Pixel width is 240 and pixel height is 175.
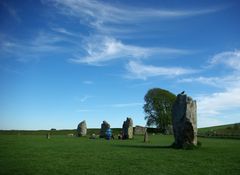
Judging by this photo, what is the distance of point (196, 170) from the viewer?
37.0 ft

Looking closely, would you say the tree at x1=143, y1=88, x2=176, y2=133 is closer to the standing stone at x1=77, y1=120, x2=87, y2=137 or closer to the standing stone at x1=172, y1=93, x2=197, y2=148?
the standing stone at x1=77, y1=120, x2=87, y2=137

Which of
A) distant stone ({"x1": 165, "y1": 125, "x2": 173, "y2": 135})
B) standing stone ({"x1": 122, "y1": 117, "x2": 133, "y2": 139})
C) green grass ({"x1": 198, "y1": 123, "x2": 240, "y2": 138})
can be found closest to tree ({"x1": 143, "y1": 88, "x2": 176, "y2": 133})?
distant stone ({"x1": 165, "y1": 125, "x2": 173, "y2": 135})

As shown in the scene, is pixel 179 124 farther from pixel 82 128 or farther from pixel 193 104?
pixel 82 128

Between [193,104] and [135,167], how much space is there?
10868mm

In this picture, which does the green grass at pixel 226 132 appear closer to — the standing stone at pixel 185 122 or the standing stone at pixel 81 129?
the standing stone at pixel 81 129

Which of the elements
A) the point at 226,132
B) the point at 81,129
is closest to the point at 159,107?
the point at 226,132

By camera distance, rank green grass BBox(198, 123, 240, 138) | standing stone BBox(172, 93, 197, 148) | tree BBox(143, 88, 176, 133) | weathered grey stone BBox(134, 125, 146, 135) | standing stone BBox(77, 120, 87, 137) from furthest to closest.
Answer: tree BBox(143, 88, 176, 133)
weathered grey stone BBox(134, 125, 146, 135)
standing stone BBox(77, 120, 87, 137)
green grass BBox(198, 123, 240, 138)
standing stone BBox(172, 93, 197, 148)

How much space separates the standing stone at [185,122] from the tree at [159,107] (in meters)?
49.9

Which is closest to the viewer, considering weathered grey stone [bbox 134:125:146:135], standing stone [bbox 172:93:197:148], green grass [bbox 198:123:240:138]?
standing stone [bbox 172:93:197:148]

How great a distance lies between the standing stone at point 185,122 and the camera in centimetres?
2095

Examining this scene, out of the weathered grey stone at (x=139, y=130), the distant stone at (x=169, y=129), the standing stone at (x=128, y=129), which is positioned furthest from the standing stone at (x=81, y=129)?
the distant stone at (x=169, y=129)

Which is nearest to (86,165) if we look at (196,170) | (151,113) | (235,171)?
(196,170)

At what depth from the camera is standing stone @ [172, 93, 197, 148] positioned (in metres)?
21.0

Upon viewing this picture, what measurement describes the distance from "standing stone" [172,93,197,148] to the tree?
4987cm
